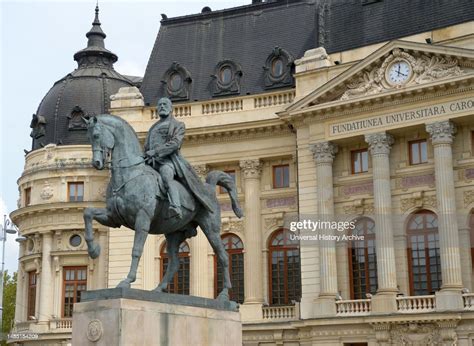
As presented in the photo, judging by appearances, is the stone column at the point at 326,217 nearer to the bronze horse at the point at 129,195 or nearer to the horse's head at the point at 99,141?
the bronze horse at the point at 129,195

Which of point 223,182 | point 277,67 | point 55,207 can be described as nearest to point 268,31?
point 277,67

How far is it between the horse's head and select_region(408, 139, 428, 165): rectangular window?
81.2 feet

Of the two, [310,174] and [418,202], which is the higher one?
[310,174]

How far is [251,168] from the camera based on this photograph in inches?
1651

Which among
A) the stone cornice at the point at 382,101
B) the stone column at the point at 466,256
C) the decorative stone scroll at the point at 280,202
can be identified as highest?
the stone cornice at the point at 382,101

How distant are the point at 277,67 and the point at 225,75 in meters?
2.97

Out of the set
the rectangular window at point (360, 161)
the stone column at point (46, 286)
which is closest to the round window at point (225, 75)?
the rectangular window at point (360, 161)

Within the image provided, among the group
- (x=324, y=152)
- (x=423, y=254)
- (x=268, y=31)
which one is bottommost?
(x=423, y=254)

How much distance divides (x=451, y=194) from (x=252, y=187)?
1052 centimetres

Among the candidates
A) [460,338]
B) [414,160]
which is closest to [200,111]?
[414,160]

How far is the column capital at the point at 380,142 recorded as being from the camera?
3728 centimetres

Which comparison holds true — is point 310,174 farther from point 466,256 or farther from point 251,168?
point 466,256

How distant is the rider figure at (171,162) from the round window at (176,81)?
96.9 feet

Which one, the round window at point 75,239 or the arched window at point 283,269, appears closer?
the arched window at point 283,269
